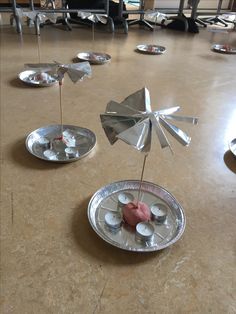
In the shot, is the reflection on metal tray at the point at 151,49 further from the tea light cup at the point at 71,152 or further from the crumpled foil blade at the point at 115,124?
the crumpled foil blade at the point at 115,124

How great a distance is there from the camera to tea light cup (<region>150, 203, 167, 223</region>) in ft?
2.53

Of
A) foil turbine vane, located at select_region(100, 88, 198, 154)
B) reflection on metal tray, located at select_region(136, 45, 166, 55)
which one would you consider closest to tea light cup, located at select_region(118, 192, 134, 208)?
foil turbine vane, located at select_region(100, 88, 198, 154)

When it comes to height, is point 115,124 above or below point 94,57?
above

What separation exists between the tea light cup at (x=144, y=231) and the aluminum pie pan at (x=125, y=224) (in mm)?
14

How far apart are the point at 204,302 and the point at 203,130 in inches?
32.1

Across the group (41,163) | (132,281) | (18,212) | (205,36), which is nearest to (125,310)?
(132,281)

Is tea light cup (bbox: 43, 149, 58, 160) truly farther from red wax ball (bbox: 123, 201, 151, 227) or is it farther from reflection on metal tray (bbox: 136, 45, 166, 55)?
reflection on metal tray (bbox: 136, 45, 166, 55)

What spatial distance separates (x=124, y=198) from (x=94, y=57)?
1.55 meters

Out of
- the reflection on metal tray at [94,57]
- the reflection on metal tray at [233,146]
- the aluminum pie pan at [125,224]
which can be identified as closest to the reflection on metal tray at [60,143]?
the aluminum pie pan at [125,224]

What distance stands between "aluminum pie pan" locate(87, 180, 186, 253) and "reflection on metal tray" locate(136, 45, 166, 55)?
1.75 m

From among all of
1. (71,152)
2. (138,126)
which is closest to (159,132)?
(138,126)

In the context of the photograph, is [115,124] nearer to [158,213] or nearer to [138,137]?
[138,137]

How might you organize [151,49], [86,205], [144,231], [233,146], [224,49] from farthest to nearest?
1. [224,49]
2. [151,49]
3. [233,146]
4. [86,205]
5. [144,231]

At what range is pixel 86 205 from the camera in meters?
0.85
